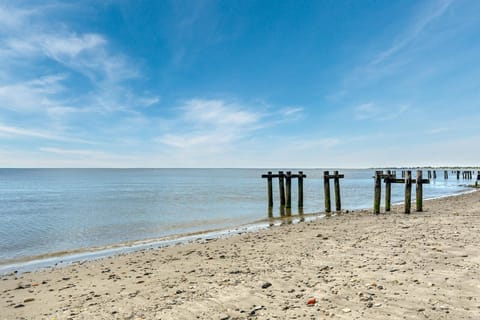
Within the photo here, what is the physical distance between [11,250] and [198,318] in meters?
12.4

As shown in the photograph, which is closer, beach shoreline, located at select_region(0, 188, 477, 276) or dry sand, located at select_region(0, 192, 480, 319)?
dry sand, located at select_region(0, 192, 480, 319)

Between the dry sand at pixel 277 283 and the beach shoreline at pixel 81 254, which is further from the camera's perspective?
the beach shoreline at pixel 81 254

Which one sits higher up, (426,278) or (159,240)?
(426,278)

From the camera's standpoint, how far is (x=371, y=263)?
7105mm

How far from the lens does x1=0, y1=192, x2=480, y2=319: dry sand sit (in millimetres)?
4801

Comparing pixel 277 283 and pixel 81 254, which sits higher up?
pixel 277 283

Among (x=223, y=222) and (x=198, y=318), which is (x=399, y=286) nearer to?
(x=198, y=318)

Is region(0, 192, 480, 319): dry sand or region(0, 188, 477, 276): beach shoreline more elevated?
region(0, 192, 480, 319): dry sand

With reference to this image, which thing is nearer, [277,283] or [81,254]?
[277,283]

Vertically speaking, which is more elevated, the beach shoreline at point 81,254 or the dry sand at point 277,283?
the dry sand at point 277,283

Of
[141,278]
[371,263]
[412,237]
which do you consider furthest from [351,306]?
[412,237]

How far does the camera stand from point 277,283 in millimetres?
6168

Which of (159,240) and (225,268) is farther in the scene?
(159,240)

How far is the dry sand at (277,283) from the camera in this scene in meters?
4.80
